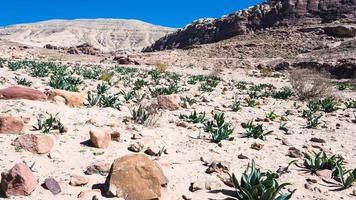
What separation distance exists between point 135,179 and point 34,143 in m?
1.73

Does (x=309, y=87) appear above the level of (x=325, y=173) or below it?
above

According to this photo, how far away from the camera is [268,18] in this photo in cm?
5184

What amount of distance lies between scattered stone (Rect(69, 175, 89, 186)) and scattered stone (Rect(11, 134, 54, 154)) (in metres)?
0.90

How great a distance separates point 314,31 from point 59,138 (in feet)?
138

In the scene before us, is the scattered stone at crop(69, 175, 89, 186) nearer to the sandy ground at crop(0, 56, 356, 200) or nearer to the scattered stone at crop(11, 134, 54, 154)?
the sandy ground at crop(0, 56, 356, 200)

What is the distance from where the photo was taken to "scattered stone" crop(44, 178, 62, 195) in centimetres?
453

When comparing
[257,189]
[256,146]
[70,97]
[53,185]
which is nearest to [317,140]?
[256,146]

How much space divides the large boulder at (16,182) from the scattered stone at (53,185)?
202 millimetres

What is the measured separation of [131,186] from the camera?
4.51 m

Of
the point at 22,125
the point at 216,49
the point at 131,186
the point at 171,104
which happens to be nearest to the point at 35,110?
the point at 22,125

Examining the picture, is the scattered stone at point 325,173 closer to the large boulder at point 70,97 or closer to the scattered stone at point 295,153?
the scattered stone at point 295,153

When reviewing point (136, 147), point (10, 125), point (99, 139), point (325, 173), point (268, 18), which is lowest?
point (325, 173)

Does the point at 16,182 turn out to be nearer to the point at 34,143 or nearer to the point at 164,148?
the point at 34,143

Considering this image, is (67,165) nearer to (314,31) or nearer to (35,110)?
(35,110)
